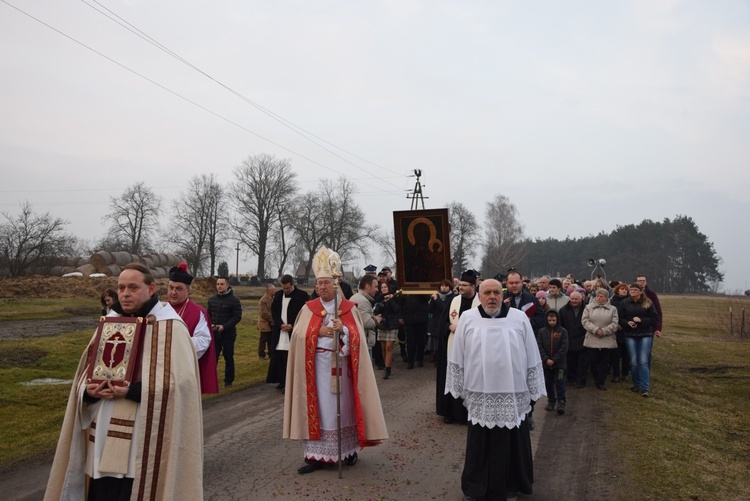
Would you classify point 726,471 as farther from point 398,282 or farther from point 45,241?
point 45,241

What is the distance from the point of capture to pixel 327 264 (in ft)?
20.4

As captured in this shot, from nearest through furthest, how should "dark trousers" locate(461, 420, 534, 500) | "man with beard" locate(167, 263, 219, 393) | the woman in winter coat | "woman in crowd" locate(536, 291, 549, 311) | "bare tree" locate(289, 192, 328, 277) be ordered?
"dark trousers" locate(461, 420, 534, 500)
"man with beard" locate(167, 263, 219, 393)
the woman in winter coat
"woman in crowd" locate(536, 291, 549, 311)
"bare tree" locate(289, 192, 328, 277)

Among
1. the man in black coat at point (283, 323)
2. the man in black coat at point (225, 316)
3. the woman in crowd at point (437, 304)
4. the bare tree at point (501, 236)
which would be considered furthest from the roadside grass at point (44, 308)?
the bare tree at point (501, 236)

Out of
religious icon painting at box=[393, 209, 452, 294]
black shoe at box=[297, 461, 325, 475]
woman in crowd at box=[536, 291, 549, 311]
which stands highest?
religious icon painting at box=[393, 209, 452, 294]

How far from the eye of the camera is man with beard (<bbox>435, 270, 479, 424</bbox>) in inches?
322

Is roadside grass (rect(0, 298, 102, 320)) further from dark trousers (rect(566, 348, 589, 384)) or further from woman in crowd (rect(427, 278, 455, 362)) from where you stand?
dark trousers (rect(566, 348, 589, 384))

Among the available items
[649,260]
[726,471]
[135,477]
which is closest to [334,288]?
[135,477]

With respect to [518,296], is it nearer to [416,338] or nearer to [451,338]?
[451,338]

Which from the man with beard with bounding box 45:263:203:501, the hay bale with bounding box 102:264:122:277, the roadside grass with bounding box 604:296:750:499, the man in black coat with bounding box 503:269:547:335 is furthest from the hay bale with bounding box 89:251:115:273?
the man with beard with bounding box 45:263:203:501

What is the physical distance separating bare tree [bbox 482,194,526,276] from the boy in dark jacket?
60.1 metres

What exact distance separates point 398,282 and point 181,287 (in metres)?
9.23

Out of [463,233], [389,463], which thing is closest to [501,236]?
[463,233]

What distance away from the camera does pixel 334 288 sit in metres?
6.15

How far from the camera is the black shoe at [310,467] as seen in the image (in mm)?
5922
